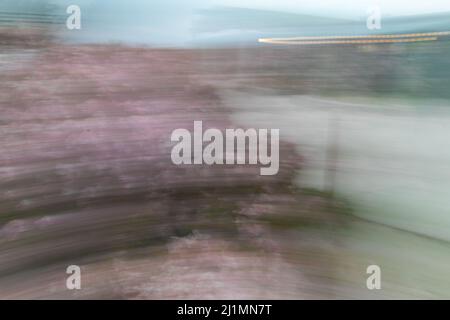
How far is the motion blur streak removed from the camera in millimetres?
1701

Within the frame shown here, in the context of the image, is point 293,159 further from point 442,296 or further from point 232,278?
point 442,296

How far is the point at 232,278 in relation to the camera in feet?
5.92

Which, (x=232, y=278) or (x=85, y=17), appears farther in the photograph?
(x=232, y=278)

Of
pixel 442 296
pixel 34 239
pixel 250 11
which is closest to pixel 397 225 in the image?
pixel 442 296

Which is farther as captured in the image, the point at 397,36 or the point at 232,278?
the point at 232,278

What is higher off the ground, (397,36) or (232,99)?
(397,36)

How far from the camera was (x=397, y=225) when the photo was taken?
70.8 inches

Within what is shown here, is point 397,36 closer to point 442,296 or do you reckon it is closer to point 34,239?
point 442,296

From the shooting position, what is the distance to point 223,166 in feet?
5.82

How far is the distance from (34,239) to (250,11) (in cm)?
150

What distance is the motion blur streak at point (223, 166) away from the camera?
1701 mm
